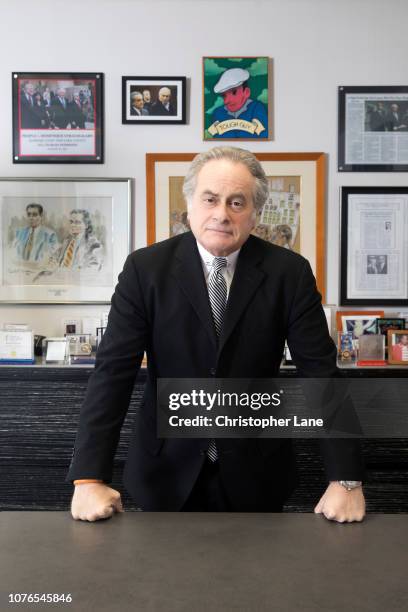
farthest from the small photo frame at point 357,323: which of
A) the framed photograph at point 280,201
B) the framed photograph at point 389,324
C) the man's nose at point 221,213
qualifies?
the man's nose at point 221,213

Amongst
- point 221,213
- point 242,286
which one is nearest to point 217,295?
point 242,286

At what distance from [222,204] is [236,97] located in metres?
1.83

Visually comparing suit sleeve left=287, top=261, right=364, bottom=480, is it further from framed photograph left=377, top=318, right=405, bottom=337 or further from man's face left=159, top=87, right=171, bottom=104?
man's face left=159, top=87, right=171, bottom=104

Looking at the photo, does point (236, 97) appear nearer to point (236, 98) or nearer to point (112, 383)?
point (236, 98)

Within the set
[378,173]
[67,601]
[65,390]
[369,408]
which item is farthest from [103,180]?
[67,601]

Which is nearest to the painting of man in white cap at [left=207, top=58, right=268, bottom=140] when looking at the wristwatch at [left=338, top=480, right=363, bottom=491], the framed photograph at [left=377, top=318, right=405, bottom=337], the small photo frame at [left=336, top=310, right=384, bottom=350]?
the small photo frame at [left=336, top=310, right=384, bottom=350]

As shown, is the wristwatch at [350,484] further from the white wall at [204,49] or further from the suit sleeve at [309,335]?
the white wall at [204,49]

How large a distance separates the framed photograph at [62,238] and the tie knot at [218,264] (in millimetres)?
1591

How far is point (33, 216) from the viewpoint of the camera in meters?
3.24

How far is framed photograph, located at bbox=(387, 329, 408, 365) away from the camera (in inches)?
119

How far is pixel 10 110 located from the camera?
10.5 feet

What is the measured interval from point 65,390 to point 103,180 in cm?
109

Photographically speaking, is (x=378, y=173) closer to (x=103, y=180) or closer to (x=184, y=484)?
(x=103, y=180)

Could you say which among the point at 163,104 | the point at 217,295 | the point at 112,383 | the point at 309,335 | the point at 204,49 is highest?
the point at 204,49
